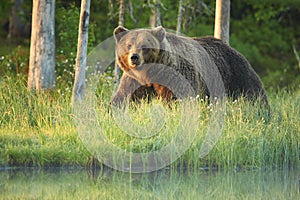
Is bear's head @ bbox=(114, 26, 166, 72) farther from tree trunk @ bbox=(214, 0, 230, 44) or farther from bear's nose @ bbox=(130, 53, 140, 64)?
tree trunk @ bbox=(214, 0, 230, 44)

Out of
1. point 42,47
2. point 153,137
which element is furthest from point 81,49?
point 153,137

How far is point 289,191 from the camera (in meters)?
8.47

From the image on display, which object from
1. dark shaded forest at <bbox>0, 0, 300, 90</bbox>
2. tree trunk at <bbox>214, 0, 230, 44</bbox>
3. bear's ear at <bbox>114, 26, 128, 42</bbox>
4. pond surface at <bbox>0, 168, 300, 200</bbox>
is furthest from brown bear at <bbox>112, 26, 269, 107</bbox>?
dark shaded forest at <bbox>0, 0, 300, 90</bbox>

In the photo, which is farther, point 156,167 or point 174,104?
point 174,104

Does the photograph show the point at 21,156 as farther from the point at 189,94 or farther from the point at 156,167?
the point at 189,94

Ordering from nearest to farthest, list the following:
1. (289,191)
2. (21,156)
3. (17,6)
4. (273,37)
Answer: (289,191)
(21,156)
(17,6)
(273,37)

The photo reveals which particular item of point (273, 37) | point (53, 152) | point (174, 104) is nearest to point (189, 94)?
point (174, 104)

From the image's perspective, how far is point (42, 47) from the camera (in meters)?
12.8

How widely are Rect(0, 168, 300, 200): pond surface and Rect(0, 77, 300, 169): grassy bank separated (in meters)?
0.21

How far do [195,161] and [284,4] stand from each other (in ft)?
37.5

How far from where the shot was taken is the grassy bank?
363 inches

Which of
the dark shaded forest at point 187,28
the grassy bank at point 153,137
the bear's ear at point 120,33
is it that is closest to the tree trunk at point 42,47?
the dark shaded forest at point 187,28

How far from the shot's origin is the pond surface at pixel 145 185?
8.16 meters

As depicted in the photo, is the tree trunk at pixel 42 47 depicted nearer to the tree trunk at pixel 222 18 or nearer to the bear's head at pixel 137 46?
the bear's head at pixel 137 46
